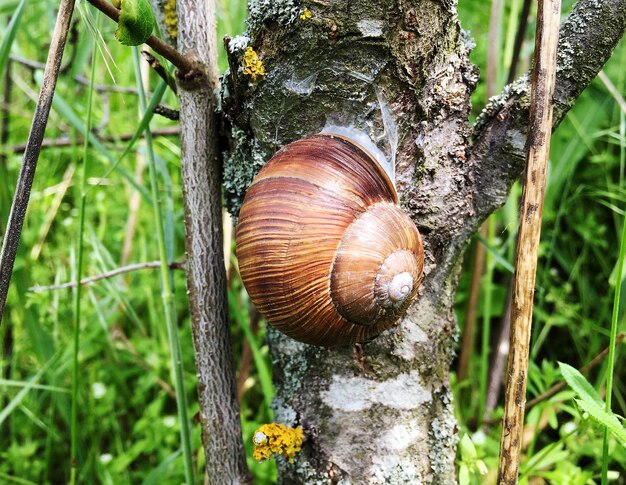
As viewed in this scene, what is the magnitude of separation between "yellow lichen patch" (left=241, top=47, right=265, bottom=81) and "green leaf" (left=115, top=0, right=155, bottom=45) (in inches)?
6.2

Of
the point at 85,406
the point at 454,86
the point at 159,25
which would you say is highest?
the point at 159,25

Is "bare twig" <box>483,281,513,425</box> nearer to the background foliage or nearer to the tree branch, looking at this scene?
the background foliage

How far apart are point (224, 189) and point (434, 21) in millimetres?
395

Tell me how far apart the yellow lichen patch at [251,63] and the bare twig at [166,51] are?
0.29 feet

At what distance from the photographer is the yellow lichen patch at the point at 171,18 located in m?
0.92

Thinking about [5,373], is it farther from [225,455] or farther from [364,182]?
[364,182]

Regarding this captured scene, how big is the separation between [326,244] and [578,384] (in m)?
0.36

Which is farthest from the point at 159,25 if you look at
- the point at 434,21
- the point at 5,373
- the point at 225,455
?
the point at 5,373

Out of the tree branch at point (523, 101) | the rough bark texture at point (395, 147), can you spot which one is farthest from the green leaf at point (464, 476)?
the tree branch at point (523, 101)

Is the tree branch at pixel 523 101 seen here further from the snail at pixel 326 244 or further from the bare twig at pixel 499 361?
the bare twig at pixel 499 361

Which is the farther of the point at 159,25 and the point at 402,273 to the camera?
the point at 159,25

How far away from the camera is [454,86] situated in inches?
32.1

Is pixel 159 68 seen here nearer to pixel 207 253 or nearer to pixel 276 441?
pixel 207 253

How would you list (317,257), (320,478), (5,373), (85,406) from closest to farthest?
(317,257), (320,478), (85,406), (5,373)
